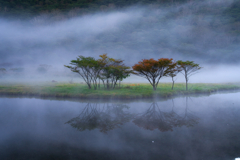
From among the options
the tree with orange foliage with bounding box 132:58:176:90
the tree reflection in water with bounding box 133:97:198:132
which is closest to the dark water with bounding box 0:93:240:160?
the tree reflection in water with bounding box 133:97:198:132

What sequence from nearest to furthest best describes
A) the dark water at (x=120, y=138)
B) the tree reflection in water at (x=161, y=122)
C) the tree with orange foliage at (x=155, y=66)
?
the dark water at (x=120, y=138)
the tree reflection in water at (x=161, y=122)
the tree with orange foliage at (x=155, y=66)

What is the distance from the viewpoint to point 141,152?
4.34 metres

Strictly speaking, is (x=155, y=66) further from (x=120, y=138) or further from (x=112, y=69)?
(x=120, y=138)

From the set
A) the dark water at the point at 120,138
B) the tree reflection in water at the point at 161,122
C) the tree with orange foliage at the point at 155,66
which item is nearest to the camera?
the dark water at the point at 120,138

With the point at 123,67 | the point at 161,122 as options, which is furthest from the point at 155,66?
the point at 161,122

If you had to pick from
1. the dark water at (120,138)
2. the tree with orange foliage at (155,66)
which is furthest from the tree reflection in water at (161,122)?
the tree with orange foliage at (155,66)

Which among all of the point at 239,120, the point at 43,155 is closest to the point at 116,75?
the point at 239,120

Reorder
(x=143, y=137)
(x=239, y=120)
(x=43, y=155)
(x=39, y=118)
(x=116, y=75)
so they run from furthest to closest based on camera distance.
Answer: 1. (x=116, y=75)
2. (x=39, y=118)
3. (x=239, y=120)
4. (x=143, y=137)
5. (x=43, y=155)

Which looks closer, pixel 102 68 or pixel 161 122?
pixel 161 122

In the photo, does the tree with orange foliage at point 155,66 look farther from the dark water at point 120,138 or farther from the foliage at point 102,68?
the dark water at point 120,138

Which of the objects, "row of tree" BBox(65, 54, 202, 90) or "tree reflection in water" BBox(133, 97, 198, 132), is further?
"row of tree" BBox(65, 54, 202, 90)

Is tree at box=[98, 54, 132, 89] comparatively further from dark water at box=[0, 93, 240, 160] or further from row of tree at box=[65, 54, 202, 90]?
dark water at box=[0, 93, 240, 160]

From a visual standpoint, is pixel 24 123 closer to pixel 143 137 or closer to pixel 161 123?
pixel 143 137

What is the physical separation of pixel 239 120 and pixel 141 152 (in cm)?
684
